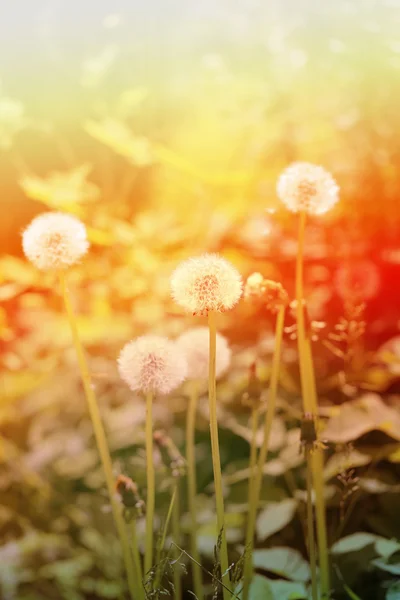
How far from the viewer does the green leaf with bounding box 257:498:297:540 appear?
0.87m

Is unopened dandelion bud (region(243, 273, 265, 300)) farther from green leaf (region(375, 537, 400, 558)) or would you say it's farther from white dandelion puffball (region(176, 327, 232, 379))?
green leaf (region(375, 537, 400, 558))

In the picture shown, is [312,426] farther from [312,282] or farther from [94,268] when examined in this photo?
[94,268]

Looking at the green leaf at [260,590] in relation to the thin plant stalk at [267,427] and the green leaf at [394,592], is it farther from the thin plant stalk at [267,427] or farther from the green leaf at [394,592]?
the green leaf at [394,592]

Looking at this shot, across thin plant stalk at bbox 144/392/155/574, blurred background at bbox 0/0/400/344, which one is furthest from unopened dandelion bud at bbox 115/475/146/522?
blurred background at bbox 0/0/400/344

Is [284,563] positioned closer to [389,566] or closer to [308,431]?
[389,566]

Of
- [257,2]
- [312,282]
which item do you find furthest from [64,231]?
[257,2]

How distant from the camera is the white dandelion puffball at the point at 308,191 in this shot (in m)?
0.76

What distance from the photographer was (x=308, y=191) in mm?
762

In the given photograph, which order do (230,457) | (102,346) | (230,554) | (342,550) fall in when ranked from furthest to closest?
(102,346), (230,457), (230,554), (342,550)

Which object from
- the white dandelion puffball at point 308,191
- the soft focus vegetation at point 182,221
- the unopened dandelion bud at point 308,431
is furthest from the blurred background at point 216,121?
the unopened dandelion bud at point 308,431

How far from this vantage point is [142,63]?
1.28 metres

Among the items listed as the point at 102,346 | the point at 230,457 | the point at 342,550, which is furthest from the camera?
the point at 102,346

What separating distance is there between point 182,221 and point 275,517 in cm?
67

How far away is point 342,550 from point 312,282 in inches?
21.6
